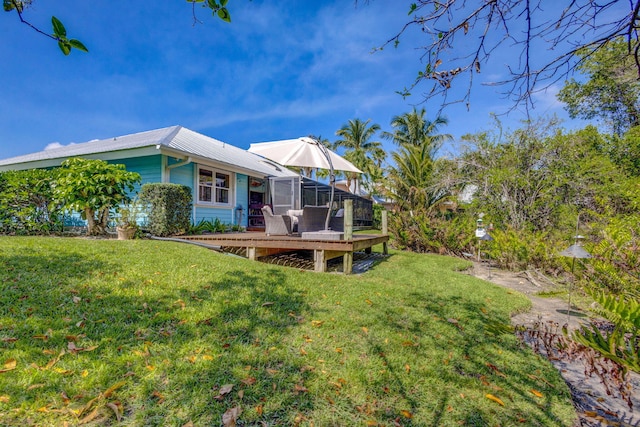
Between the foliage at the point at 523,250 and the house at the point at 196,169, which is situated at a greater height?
the house at the point at 196,169

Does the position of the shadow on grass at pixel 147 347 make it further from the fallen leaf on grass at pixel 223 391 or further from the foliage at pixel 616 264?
the foliage at pixel 616 264

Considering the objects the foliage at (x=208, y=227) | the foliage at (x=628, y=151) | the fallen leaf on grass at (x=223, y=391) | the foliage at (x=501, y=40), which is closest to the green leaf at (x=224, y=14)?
the foliage at (x=501, y=40)

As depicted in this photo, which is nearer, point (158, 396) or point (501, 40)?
point (158, 396)

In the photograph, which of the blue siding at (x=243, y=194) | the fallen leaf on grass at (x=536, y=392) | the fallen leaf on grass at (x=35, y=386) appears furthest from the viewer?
the blue siding at (x=243, y=194)

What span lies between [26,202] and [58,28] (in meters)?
9.55

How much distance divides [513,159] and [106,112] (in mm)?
20640

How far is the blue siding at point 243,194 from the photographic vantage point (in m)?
12.1

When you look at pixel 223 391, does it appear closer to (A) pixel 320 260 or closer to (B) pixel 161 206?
(A) pixel 320 260

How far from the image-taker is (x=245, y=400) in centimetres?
194

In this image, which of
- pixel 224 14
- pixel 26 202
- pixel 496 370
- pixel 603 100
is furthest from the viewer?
pixel 603 100

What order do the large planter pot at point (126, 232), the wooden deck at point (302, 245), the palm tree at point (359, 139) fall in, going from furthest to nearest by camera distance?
the palm tree at point (359, 139) → the large planter pot at point (126, 232) → the wooden deck at point (302, 245)

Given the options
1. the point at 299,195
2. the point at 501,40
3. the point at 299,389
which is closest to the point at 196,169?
the point at 299,195

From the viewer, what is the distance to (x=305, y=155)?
6910 mm

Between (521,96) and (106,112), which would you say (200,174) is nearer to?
(521,96)
